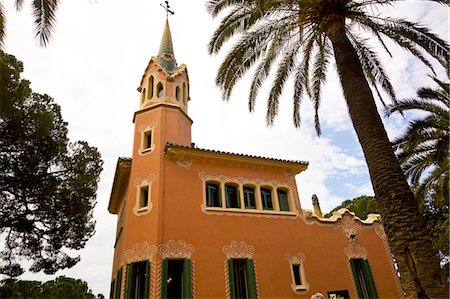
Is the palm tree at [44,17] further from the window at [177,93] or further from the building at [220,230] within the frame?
the window at [177,93]

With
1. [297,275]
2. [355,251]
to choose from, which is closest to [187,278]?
[297,275]

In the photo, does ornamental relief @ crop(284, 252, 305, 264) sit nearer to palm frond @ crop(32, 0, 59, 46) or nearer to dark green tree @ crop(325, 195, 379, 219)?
palm frond @ crop(32, 0, 59, 46)

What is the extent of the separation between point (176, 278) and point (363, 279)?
29.9 feet

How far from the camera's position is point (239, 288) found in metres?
12.3

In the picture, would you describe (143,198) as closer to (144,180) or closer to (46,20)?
(144,180)

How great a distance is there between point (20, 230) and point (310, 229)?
1494cm

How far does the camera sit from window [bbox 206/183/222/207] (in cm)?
1377

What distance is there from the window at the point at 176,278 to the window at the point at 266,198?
472cm

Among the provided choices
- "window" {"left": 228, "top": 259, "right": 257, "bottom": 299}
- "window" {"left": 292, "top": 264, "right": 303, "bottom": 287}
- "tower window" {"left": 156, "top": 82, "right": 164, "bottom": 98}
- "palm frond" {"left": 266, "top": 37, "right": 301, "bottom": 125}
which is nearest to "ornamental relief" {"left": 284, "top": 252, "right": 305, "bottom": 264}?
"window" {"left": 292, "top": 264, "right": 303, "bottom": 287}

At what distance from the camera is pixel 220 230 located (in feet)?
42.8

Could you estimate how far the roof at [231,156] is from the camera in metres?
13.8

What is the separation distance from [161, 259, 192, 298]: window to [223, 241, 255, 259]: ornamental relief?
1741 millimetres

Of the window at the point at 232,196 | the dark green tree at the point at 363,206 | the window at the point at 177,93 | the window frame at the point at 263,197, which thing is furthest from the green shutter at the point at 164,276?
the dark green tree at the point at 363,206

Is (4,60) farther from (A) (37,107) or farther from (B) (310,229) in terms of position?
(B) (310,229)
